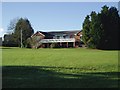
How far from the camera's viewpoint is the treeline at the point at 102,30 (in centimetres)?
8531

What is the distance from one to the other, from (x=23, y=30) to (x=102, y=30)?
43.4 meters

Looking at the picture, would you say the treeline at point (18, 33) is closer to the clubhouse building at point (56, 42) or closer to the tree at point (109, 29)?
the clubhouse building at point (56, 42)

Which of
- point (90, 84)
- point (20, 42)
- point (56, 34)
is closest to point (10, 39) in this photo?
point (20, 42)


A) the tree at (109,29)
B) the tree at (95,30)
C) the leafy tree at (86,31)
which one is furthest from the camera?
the leafy tree at (86,31)

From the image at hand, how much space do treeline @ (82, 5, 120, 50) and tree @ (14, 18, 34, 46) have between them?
30299 mm

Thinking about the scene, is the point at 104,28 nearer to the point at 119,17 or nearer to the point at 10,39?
the point at 119,17

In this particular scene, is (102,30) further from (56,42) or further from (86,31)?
(56,42)

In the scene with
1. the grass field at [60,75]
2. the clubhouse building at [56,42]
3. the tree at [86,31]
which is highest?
the tree at [86,31]

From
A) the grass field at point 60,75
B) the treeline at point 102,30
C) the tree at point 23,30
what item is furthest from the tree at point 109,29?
the grass field at point 60,75

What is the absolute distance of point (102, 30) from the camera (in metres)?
85.2

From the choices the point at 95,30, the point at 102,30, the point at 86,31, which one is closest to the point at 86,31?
the point at 86,31

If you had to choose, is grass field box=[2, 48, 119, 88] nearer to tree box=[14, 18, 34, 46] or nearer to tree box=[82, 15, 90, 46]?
tree box=[82, 15, 90, 46]

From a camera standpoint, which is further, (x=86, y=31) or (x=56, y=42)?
(x=56, y=42)

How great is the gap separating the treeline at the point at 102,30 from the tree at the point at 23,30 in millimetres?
30299
